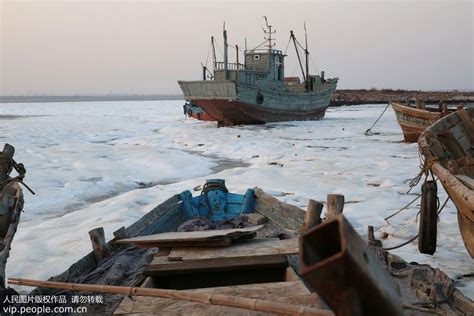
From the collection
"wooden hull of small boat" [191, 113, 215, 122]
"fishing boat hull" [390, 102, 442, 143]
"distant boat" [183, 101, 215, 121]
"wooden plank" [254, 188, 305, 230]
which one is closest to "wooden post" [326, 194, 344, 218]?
"wooden plank" [254, 188, 305, 230]

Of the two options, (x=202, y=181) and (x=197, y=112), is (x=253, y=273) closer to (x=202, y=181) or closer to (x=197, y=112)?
(x=202, y=181)

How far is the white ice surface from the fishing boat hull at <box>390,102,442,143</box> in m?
0.54

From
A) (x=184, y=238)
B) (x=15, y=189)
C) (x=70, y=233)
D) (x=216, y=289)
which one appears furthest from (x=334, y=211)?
(x=70, y=233)

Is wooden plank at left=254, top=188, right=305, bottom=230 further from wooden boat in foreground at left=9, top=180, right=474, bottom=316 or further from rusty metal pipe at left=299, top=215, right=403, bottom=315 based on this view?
rusty metal pipe at left=299, top=215, right=403, bottom=315

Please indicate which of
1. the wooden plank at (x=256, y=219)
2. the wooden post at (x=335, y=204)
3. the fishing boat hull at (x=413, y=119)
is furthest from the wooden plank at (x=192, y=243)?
the fishing boat hull at (x=413, y=119)

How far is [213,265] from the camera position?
349 cm

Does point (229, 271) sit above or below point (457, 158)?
below

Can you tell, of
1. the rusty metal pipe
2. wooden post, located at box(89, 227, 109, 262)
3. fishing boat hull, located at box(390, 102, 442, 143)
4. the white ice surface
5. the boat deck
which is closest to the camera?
the rusty metal pipe

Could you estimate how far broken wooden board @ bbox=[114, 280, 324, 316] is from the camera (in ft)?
8.85

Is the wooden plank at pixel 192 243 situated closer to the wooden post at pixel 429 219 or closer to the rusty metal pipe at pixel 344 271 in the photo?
the rusty metal pipe at pixel 344 271

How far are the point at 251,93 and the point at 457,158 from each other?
2158 centimetres

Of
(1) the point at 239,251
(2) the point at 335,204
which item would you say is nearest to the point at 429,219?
(2) the point at 335,204

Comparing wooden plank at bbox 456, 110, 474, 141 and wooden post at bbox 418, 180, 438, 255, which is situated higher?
wooden plank at bbox 456, 110, 474, 141

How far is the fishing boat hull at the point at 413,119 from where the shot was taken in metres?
15.5
